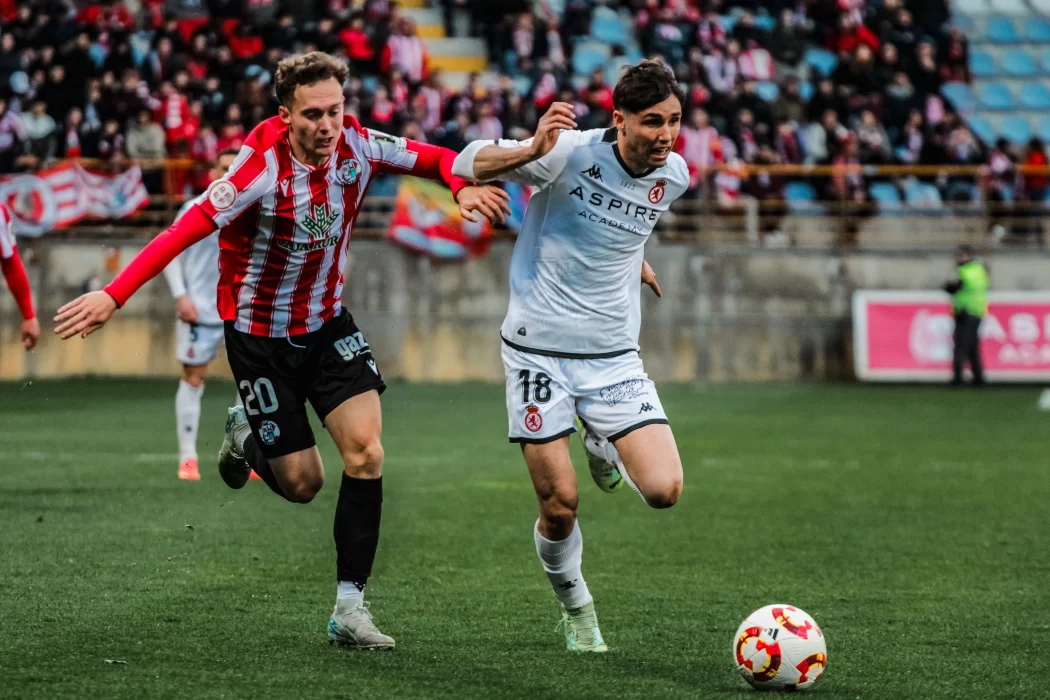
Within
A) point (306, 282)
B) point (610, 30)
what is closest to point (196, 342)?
point (306, 282)

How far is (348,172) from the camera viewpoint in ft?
18.8

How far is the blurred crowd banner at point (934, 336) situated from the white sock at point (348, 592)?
1575 centimetres

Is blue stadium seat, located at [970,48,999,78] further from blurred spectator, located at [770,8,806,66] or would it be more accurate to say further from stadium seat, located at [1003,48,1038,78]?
blurred spectator, located at [770,8,806,66]

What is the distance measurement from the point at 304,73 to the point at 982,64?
73.6ft

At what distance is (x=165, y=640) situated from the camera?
5500 millimetres

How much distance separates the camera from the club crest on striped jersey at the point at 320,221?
5.68 m

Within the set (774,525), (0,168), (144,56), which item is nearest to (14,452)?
(774,525)

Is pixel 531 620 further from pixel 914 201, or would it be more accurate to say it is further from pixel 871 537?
pixel 914 201

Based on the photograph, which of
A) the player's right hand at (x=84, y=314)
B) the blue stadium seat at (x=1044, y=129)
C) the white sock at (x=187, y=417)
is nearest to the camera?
the player's right hand at (x=84, y=314)

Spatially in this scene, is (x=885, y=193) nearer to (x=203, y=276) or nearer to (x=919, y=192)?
(x=919, y=192)

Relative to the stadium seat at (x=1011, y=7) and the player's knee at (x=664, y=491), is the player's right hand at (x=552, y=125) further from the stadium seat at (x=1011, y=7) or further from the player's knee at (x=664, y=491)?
the stadium seat at (x=1011, y=7)

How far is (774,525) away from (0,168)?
44.3 ft

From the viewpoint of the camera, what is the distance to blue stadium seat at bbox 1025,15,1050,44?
86.4 ft

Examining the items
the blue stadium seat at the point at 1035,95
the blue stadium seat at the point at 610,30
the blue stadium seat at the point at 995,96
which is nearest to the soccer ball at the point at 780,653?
the blue stadium seat at the point at 610,30
